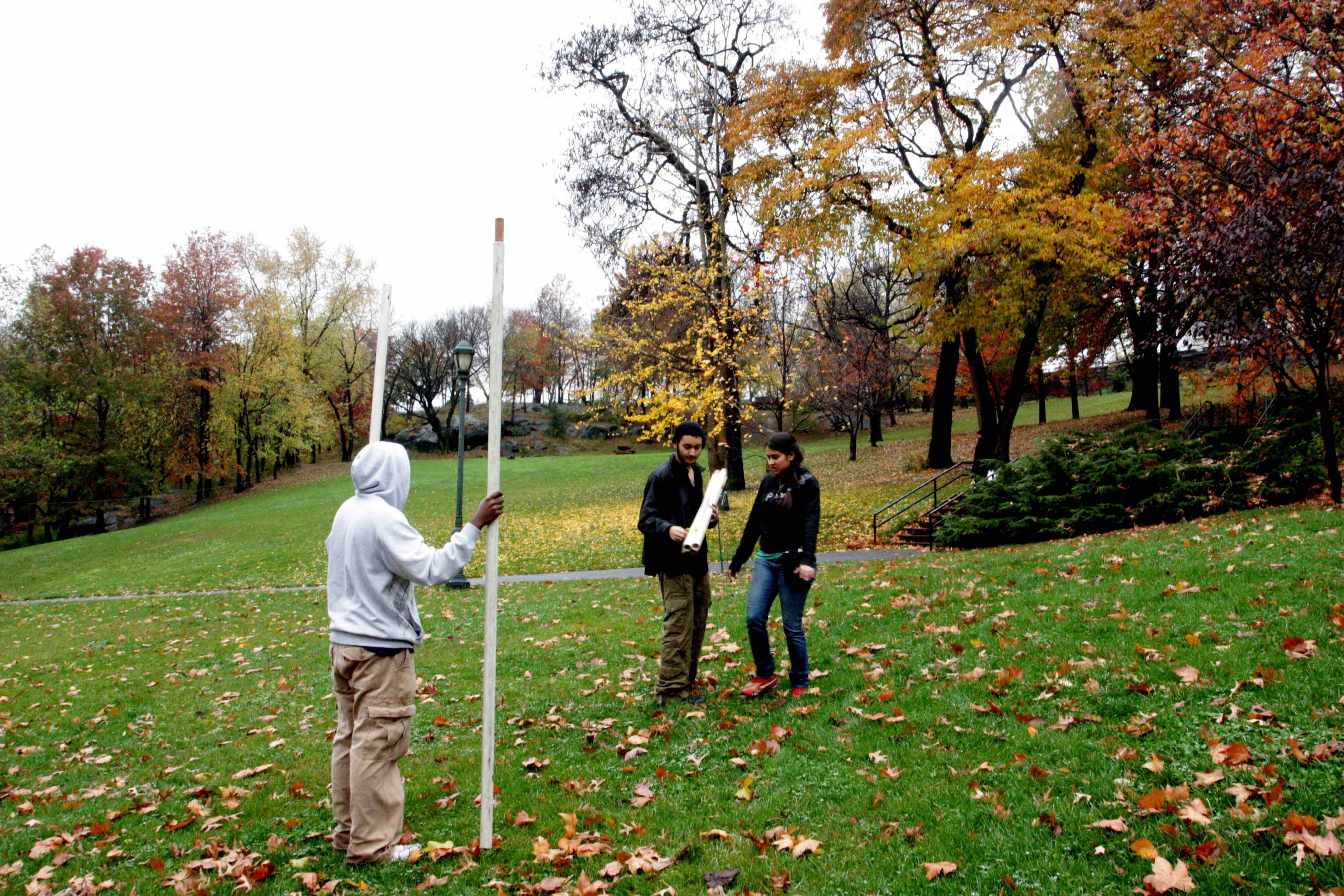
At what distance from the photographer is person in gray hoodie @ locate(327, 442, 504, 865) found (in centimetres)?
395

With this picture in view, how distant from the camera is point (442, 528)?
26.3 m

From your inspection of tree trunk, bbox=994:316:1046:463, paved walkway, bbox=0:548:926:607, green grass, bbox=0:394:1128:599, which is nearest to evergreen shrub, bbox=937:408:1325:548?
paved walkway, bbox=0:548:926:607

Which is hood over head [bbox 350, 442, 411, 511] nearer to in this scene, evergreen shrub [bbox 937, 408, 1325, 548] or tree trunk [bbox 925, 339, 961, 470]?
evergreen shrub [bbox 937, 408, 1325, 548]

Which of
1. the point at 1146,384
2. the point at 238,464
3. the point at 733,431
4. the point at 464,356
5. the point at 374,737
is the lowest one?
the point at 238,464

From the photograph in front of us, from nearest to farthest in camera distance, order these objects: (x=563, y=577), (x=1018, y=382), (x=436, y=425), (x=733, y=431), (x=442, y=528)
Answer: (x=563, y=577) → (x=1018, y=382) → (x=733, y=431) → (x=442, y=528) → (x=436, y=425)

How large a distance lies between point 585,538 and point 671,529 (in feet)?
49.5

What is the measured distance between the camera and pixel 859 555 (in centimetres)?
1462

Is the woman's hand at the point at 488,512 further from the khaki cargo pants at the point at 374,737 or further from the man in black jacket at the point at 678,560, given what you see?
the man in black jacket at the point at 678,560

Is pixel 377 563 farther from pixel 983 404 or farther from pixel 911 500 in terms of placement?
pixel 983 404

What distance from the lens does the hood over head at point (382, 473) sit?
4062mm

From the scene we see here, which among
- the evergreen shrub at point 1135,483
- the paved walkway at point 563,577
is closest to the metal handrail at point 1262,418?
the evergreen shrub at point 1135,483

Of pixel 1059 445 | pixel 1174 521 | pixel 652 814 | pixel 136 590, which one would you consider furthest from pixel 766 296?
pixel 652 814

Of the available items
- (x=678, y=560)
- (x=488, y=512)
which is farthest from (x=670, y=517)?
(x=488, y=512)

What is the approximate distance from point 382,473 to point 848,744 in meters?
3.27
